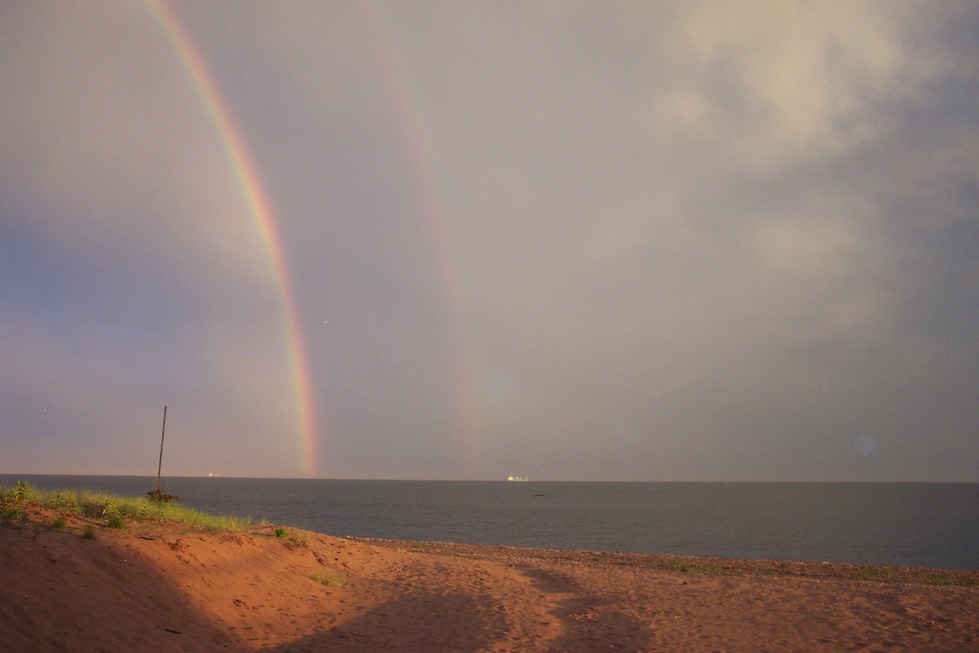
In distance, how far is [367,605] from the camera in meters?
17.9

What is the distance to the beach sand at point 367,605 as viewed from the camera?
11875 mm

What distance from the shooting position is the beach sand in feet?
39.0

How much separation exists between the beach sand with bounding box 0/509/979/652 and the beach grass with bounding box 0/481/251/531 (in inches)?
24.8

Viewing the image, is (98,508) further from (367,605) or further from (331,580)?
(367,605)

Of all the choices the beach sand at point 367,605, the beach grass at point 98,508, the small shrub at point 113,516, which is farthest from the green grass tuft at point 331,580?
the small shrub at point 113,516

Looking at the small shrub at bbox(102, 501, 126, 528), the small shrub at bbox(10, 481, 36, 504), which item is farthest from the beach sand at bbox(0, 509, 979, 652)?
the small shrub at bbox(10, 481, 36, 504)

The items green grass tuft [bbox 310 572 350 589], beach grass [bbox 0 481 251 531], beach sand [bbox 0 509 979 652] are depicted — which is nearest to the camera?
beach sand [bbox 0 509 979 652]

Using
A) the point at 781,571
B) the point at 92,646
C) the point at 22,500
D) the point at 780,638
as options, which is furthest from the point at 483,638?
the point at 781,571

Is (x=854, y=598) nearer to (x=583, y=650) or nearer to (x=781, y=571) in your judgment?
(x=583, y=650)

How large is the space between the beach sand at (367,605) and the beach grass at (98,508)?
629mm

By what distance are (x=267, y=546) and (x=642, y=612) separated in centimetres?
1166

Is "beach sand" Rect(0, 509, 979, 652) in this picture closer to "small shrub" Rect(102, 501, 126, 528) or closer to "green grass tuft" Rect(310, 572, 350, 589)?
"green grass tuft" Rect(310, 572, 350, 589)

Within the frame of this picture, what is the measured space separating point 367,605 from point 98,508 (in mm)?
8380

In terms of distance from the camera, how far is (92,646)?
10.4 meters
